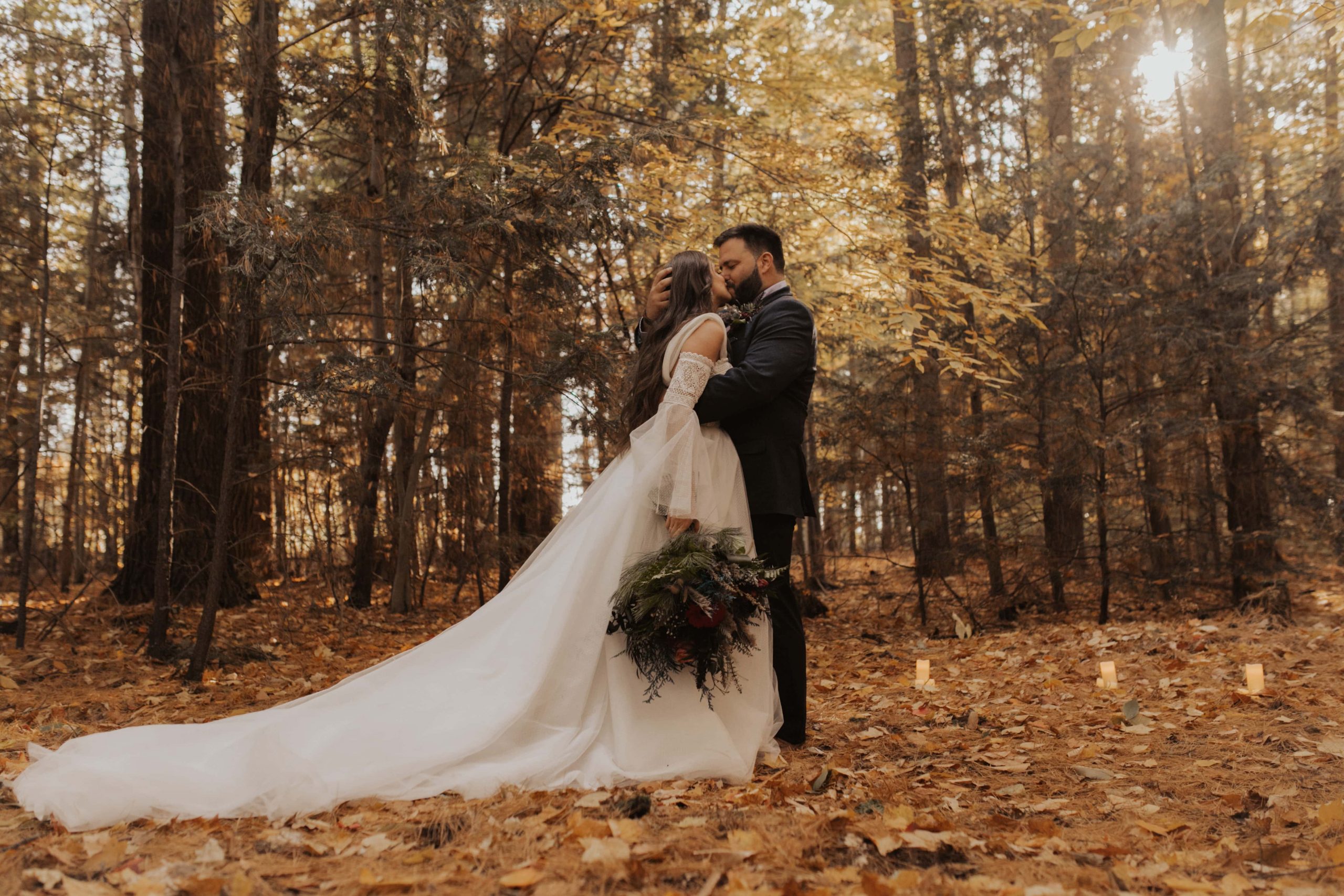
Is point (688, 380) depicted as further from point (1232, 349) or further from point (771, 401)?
point (1232, 349)

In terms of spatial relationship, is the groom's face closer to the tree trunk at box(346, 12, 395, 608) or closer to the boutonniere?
the boutonniere

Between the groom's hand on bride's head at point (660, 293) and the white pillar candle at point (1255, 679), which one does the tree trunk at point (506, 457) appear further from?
the white pillar candle at point (1255, 679)

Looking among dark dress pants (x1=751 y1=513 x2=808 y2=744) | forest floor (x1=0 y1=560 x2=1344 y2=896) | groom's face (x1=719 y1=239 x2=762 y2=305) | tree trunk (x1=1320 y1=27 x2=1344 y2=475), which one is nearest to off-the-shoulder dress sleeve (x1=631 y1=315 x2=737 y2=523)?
dark dress pants (x1=751 y1=513 x2=808 y2=744)

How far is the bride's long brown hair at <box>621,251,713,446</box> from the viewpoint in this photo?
3857 millimetres

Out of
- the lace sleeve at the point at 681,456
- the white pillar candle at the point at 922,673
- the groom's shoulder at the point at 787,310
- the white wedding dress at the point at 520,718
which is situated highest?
the groom's shoulder at the point at 787,310

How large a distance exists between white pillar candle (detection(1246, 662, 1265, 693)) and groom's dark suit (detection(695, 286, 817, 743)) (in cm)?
256

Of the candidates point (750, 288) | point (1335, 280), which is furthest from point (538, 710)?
point (1335, 280)

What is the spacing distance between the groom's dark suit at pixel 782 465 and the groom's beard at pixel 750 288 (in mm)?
127

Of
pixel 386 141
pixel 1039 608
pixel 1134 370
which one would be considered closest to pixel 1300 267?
pixel 1134 370

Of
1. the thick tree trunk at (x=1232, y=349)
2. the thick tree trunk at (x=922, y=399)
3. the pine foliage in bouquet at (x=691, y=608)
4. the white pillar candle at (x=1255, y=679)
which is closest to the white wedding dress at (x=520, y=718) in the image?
the pine foliage in bouquet at (x=691, y=608)

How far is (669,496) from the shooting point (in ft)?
11.8

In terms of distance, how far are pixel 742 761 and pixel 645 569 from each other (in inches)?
31.9

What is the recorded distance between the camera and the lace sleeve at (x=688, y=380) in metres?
3.62

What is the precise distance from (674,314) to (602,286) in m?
5.12
